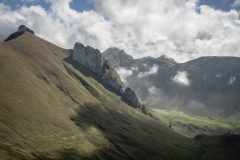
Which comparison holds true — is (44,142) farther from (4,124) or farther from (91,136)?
(91,136)

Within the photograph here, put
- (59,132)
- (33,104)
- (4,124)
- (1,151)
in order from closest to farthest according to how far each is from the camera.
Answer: (1,151)
(4,124)
(59,132)
(33,104)

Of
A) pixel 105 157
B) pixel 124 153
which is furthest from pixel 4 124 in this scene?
pixel 124 153

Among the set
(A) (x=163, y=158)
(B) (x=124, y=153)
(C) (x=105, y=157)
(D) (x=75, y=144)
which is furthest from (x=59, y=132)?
(A) (x=163, y=158)

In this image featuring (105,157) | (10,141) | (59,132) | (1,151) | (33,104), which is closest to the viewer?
(1,151)

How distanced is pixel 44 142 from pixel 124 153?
7804 centimetres

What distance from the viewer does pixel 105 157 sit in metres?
166

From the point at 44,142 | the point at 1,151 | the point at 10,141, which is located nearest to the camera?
the point at 1,151

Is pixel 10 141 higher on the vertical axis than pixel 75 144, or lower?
lower

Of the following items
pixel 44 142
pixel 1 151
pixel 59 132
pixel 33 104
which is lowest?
pixel 1 151

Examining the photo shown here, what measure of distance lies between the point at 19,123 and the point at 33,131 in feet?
40.9

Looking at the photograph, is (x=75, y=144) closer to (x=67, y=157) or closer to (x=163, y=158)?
(x=67, y=157)

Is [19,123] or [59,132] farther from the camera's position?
[59,132]

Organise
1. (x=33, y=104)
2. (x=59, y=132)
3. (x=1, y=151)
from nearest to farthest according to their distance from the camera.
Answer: (x=1, y=151)
(x=59, y=132)
(x=33, y=104)

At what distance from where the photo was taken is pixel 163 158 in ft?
645
